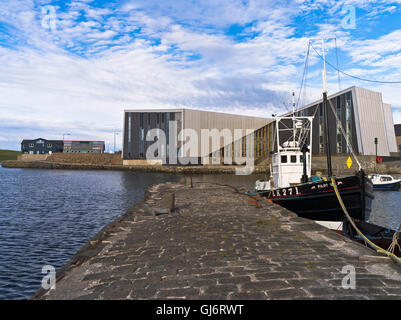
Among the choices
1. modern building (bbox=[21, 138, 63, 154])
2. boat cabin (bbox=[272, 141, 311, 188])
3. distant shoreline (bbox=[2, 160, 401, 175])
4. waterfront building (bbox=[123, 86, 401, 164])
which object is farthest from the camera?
modern building (bbox=[21, 138, 63, 154])

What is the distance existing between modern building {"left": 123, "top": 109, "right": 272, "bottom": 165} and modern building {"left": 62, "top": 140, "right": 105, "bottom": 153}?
4706 cm

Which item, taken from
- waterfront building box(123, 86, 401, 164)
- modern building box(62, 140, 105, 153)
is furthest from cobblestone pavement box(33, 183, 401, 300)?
modern building box(62, 140, 105, 153)

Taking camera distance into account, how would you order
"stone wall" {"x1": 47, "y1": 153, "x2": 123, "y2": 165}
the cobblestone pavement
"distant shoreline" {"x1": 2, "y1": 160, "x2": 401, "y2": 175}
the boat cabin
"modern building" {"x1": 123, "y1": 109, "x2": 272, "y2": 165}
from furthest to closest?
1. "stone wall" {"x1": 47, "y1": 153, "x2": 123, "y2": 165}
2. "modern building" {"x1": 123, "y1": 109, "x2": 272, "y2": 165}
3. "distant shoreline" {"x1": 2, "y1": 160, "x2": 401, "y2": 175}
4. the boat cabin
5. the cobblestone pavement

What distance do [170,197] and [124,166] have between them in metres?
76.3

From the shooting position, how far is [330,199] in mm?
14062

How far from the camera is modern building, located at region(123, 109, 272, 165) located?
7394cm

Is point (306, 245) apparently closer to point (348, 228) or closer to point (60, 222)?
point (348, 228)

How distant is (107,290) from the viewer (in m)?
4.66

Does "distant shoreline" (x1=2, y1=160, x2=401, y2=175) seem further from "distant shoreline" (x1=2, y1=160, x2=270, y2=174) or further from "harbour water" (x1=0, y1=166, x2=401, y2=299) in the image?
"harbour water" (x1=0, y1=166, x2=401, y2=299)

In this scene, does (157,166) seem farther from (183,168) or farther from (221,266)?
(221,266)

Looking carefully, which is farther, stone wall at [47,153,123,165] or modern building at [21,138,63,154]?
modern building at [21,138,63,154]

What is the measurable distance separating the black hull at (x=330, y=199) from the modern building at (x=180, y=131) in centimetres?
5882
